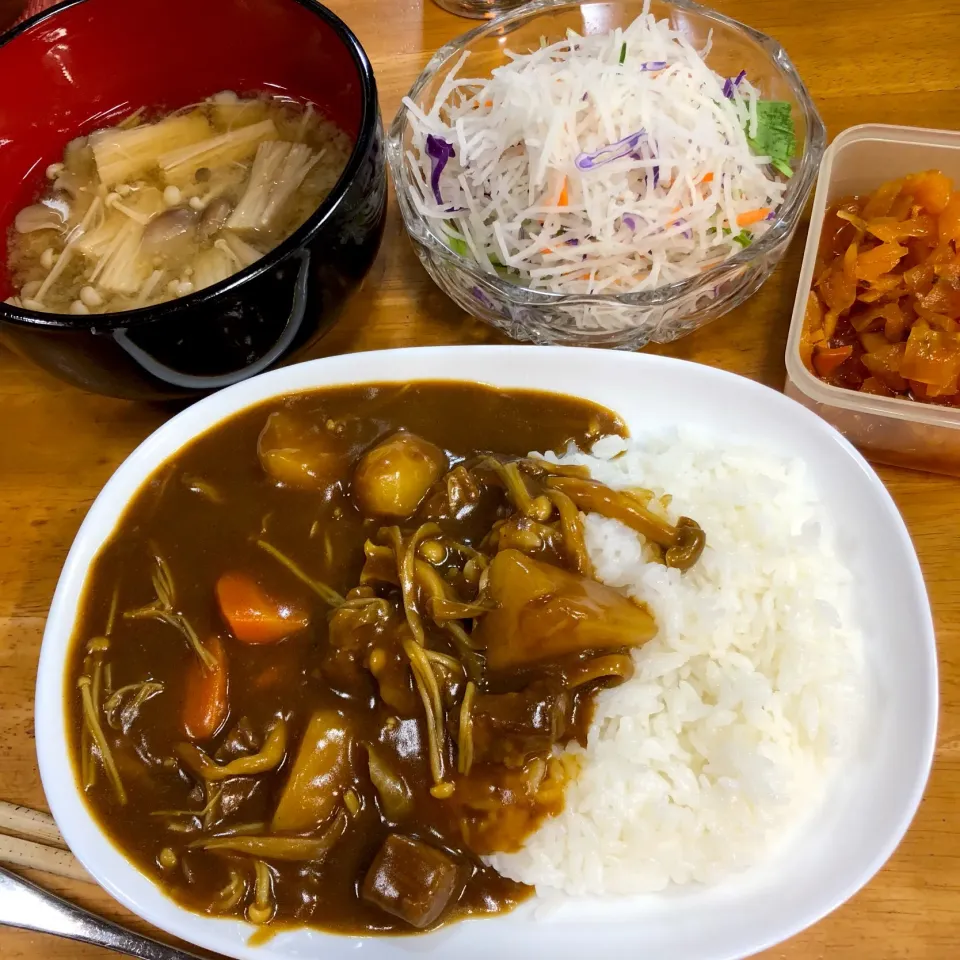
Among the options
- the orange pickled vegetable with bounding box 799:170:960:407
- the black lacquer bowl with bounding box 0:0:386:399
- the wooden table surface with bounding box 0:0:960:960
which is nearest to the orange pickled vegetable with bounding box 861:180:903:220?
the orange pickled vegetable with bounding box 799:170:960:407

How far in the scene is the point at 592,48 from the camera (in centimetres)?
223

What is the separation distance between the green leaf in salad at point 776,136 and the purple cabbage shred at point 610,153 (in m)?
0.35

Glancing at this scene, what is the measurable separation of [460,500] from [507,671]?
42cm

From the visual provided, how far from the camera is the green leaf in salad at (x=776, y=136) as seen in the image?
7.07 ft

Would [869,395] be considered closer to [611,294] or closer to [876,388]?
[876,388]

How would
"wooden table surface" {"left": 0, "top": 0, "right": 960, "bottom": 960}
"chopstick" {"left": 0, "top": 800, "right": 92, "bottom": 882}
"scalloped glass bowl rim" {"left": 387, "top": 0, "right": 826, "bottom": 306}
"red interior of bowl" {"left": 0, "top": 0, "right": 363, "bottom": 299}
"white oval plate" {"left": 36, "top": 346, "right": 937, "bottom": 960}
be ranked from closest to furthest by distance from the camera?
"white oval plate" {"left": 36, "top": 346, "right": 937, "bottom": 960}
"wooden table surface" {"left": 0, "top": 0, "right": 960, "bottom": 960}
"chopstick" {"left": 0, "top": 800, "right": 92, "bottom": 882}
"scalloped glass bowl rim" {"left": 387, "top": 0, "right": 826, "bottom": 306}
"red interior of bowl" {"left": 0, "top": 0, "right": 363, "bottom": 299}

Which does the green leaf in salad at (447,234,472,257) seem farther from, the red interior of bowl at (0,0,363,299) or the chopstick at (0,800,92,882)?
the chopstick at (0,800,92,882)

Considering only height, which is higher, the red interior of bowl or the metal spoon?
the red interior of bowl

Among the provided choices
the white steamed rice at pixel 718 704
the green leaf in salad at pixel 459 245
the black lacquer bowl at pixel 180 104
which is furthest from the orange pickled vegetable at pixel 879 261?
the black lacquer bowl at pixel 180 104

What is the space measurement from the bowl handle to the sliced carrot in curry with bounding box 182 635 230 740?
650 millimetres

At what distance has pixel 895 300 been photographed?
2076 millimetres

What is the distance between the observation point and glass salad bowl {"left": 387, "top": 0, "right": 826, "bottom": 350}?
6.39 feet

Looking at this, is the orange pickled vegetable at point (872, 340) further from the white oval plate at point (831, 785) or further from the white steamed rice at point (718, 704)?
the white steamed rice at point (718, 704)

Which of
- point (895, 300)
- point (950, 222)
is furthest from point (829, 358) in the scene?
point (950, 222)
